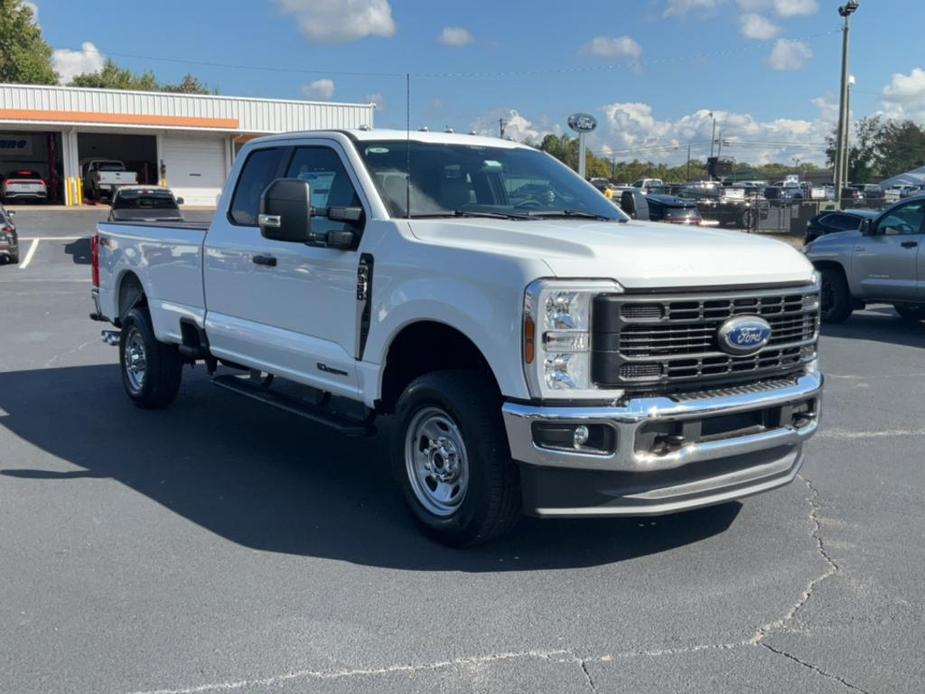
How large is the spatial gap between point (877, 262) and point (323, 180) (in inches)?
377

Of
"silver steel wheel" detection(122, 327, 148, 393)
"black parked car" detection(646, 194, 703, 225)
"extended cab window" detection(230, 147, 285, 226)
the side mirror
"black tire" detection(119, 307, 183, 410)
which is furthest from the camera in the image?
"black parked car" detection(646, 194, 703, 225)

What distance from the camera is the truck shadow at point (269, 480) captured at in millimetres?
5031

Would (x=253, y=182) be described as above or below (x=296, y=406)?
above

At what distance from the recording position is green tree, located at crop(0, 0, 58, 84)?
193ft

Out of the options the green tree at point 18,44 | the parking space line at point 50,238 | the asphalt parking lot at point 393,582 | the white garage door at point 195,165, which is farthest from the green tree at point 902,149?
the asphalt parking lot at point 393,582

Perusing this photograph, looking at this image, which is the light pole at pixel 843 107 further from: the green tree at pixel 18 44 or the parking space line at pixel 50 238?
the green tree at pixel 18 44

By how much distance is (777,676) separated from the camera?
12.1 ft

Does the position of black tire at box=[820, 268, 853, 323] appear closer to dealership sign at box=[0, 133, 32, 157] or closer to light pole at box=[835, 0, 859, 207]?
light pole at box=[835, 0, 859, 207]

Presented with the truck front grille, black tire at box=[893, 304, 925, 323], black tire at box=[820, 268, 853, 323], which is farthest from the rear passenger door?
black tire at box=[893, 304, 925, 323]

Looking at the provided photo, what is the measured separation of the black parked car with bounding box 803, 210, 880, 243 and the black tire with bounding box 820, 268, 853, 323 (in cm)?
859

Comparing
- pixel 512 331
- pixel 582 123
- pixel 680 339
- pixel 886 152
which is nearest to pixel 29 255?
pixel 582 123

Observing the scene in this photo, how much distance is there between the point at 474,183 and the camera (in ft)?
19.9

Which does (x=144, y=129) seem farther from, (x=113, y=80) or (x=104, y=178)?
(x=113, y=80)

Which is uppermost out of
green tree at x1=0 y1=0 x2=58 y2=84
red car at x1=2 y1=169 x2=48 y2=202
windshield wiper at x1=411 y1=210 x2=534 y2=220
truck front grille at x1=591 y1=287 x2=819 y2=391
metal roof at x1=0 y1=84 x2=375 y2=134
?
green tree at x1=0 y1=0 x2=58 y2=84
